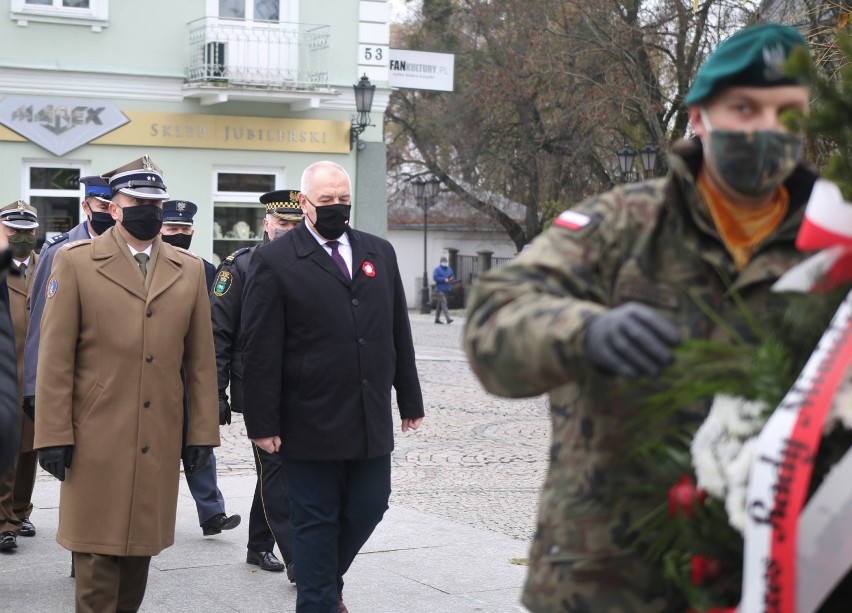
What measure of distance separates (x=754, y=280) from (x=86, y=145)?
20524mm

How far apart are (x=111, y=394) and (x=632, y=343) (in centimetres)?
389

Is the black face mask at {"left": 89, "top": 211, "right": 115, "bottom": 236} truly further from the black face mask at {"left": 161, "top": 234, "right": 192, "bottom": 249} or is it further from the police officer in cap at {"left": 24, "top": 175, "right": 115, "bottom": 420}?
the black face mask at {"left": 161, "top": 234, "right": 192, "bottom": 249}

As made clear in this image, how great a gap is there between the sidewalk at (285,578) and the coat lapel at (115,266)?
5.26 ft

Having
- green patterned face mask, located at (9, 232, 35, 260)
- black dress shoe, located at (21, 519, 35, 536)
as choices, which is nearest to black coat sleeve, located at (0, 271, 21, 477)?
black dress shoe, located at (21, 519, 35, 536)

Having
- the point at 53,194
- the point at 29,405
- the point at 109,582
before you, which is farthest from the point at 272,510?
the point at 53,194

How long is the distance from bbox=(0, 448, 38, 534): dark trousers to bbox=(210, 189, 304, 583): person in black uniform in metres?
1.31

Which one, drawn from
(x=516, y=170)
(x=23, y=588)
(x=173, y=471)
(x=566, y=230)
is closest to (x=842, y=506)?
(x=566, y=230)

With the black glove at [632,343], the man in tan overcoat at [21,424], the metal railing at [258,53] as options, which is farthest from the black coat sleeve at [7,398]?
the metal railing at [258,53]

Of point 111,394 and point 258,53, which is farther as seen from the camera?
point 258,53

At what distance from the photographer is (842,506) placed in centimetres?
190

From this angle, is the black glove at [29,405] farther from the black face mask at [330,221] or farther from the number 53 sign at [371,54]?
the number 53 sign at [371,54]

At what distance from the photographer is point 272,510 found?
265 inches

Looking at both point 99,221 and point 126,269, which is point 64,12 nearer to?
point 99,221

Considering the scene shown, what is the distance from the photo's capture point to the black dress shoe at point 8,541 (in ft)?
24.4
